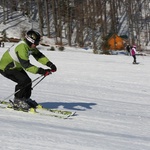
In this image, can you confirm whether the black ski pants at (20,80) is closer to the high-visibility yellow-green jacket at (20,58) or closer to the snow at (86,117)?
the high-visibility yellow-green jacket at (20,58)

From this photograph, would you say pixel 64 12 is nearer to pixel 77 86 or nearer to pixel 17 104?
pixel 77 86

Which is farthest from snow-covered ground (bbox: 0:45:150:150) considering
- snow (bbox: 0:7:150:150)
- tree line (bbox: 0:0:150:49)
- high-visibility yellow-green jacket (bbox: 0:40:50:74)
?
tree line (bbox: 0:0:150:49)

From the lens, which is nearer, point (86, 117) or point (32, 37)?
point (32, 37)

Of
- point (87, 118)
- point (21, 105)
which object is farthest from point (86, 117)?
point (21, 105)

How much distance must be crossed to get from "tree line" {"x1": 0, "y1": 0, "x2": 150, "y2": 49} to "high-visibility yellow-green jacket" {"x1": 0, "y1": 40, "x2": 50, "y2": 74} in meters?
40.5

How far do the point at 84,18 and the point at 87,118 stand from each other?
45490mm

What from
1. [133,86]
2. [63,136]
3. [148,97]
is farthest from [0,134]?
[133,86]

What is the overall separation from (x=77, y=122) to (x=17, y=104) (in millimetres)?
1252

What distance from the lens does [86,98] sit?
11.3 m

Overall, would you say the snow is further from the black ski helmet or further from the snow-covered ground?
the black ski helmet

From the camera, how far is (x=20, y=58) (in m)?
6.96

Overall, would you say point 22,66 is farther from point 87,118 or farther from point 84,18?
point 84,18

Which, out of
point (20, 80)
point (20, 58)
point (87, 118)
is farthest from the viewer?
point (87, 118)

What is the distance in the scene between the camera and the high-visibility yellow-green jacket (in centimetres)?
691
